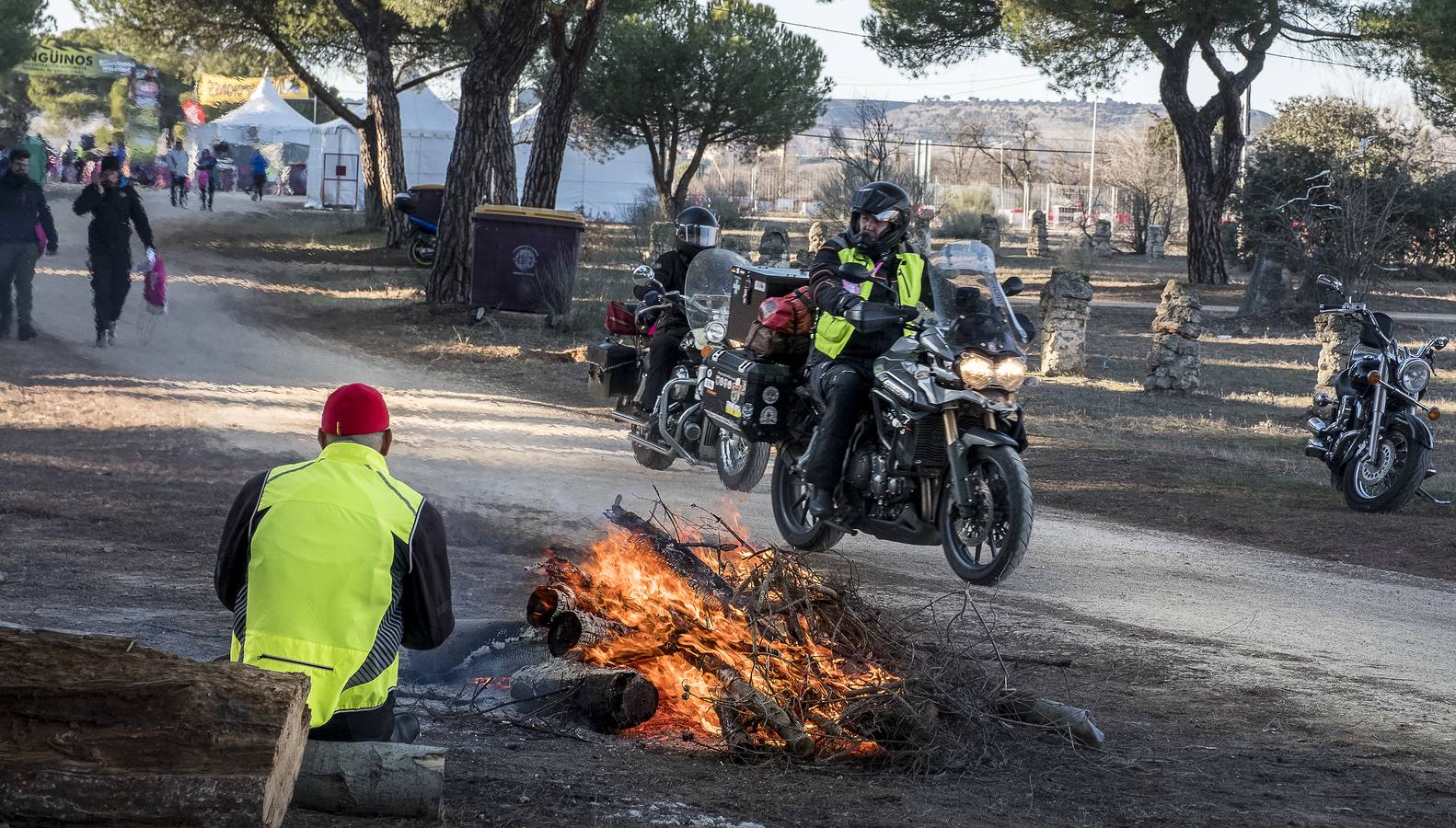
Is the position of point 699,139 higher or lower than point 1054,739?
higher

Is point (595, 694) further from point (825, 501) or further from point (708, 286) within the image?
point (708, 286)

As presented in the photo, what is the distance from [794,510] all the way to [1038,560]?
1683 millimetres

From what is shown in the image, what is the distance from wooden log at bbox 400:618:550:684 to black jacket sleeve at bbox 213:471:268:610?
1.88 metres

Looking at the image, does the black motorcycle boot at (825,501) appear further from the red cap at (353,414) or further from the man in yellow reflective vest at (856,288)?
the red cap at (353,414)

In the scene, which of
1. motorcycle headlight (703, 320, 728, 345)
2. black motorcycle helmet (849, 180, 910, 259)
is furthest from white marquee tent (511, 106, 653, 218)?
black motorcycle helmet (849, 180, 910, 259)

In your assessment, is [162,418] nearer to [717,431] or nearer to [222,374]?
[222,374]

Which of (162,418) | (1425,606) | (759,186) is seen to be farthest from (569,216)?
(759,186)

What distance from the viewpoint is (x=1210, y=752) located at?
215 inches

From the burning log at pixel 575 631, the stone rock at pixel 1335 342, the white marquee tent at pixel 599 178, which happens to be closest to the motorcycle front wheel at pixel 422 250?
the stone rock at pixel 1335 342

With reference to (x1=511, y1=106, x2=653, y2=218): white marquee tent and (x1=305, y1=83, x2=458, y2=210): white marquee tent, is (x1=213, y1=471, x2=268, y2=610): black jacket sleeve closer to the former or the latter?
(x1=305, y1=83, x2=458, y2=210): white marquee tent

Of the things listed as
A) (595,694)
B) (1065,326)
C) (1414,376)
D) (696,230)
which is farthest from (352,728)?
(1065,326)

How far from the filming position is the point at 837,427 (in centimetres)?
722

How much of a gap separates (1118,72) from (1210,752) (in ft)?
93.6

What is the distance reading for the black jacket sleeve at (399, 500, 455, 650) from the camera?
4.05 m
